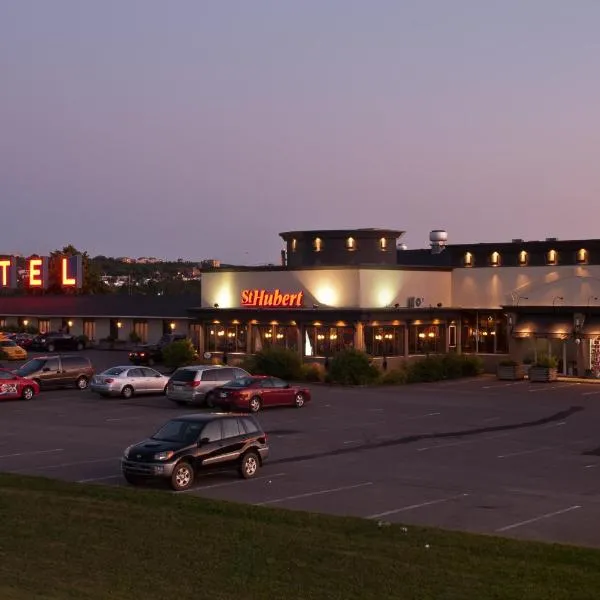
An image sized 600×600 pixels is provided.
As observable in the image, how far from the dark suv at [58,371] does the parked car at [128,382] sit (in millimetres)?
3124

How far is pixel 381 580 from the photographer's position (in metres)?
12.6

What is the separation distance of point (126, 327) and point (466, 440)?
52.5 m

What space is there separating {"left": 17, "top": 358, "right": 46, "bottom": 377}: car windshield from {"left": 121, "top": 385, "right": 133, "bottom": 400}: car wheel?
465 centimetres

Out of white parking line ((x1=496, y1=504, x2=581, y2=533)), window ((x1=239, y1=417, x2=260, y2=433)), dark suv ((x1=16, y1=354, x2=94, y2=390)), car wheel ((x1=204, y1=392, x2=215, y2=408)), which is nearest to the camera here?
white parking line ((x1=496, y1=504, x2=581, y2=533))

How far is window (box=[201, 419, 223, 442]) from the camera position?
70.4 feet

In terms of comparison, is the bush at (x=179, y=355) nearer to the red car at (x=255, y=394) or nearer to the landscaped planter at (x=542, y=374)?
the red car at (x=255, y=394)

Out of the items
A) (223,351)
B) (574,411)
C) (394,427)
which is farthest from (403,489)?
(223,351)

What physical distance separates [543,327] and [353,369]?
12.3 metres

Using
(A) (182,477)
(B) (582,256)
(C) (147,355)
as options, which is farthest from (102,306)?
(A) (182,477)

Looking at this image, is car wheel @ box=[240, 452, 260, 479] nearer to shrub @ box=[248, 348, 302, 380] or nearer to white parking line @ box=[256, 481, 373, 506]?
white parking line @ box=[256, 481, 373, 506]

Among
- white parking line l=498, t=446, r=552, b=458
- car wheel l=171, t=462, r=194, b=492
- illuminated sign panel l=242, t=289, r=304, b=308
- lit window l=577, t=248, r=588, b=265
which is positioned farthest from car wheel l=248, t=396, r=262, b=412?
lit window l=577, t=248, r=588, b=265

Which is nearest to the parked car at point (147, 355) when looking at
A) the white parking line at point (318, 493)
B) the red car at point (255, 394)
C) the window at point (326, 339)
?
the window at point (326, 339)

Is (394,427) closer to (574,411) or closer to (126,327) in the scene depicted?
(574,411)

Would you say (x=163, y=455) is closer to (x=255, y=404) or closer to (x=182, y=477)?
(x=182, y=477)
